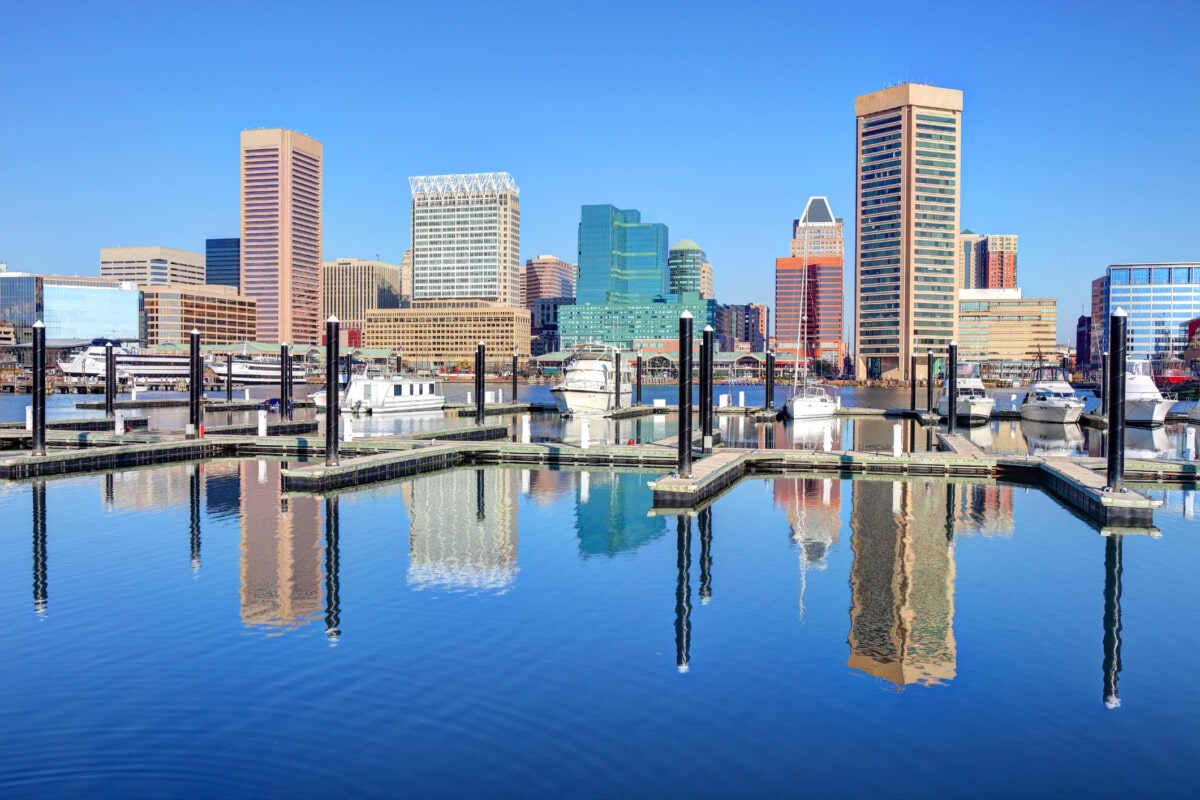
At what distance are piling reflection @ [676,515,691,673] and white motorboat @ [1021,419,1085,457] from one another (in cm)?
2751

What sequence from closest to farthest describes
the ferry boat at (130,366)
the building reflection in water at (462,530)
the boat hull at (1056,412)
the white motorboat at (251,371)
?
the building reflection in water at (462,530), the boat hull at (1056,412), the ferry boat at (130,366), the white motorboat at (251,371)

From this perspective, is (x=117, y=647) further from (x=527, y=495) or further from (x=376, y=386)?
(x=376, y=386)

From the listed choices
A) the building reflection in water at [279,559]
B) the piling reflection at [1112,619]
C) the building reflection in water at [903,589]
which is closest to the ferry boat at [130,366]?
the building reflection in water at [279,559]

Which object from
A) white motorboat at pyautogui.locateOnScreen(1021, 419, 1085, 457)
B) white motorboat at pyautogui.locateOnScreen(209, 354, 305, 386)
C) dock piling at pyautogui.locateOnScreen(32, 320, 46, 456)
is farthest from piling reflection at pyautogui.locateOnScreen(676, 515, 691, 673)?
white motorboat at pyautogui.locateOnScreen(209, 354, 305, 386)

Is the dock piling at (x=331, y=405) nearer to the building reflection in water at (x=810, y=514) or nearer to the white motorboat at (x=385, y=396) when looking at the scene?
the building reflection in water at (x=810, y=514)

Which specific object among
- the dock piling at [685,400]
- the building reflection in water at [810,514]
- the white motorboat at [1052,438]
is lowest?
the building reflection in water at [810,514]

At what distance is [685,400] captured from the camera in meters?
30.8

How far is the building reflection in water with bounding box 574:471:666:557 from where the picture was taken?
24.6m

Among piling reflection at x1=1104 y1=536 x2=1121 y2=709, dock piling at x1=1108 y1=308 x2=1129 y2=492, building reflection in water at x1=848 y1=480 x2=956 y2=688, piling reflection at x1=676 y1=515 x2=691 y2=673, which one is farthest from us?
dock piling at x1=1108 y1=308 x2=1129 y2=492

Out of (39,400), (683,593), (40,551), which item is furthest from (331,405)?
(683,593)

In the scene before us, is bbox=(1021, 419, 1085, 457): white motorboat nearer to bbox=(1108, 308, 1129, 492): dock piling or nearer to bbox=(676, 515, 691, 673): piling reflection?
bbox=(1108, 308, 1129, 492): dock piling

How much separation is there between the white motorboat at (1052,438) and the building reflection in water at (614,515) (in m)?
22.9

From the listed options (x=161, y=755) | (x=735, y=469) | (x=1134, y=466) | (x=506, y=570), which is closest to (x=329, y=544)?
(x=506, y=570)

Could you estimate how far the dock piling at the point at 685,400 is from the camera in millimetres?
30719
